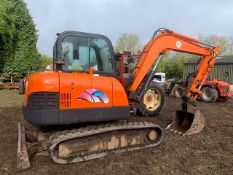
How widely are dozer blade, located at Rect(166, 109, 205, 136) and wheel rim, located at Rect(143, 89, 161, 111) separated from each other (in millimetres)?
1936

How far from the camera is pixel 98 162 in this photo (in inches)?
208

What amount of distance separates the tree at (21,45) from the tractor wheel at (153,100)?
71.0 feet

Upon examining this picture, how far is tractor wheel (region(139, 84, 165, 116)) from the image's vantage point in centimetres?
965

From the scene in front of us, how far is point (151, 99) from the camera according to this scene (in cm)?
997

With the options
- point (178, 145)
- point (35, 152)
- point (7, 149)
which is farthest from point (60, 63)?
point (178, 145)

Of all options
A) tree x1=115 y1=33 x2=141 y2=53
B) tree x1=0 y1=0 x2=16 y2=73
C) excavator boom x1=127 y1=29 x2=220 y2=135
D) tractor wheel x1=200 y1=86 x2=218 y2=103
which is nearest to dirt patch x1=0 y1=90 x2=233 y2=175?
excavator boom x1=127 y1=29 x2=220 y2=135

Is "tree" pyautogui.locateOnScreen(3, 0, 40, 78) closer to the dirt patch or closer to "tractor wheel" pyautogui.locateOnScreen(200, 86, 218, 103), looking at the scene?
"tractor wheel" pyautogui.locateOnScreen(200, 86, 218, 103)

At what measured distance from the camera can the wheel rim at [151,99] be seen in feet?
32.2

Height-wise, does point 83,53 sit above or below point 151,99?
above

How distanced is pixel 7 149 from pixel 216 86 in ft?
40.9

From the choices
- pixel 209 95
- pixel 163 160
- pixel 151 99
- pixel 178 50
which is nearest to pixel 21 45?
pixel 209 95

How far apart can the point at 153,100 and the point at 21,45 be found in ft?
73.7

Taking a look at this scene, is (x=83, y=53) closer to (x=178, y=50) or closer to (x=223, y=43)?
(x=178, y=50)

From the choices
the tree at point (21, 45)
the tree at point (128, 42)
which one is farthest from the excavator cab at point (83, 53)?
the tree at point (128, 42)
